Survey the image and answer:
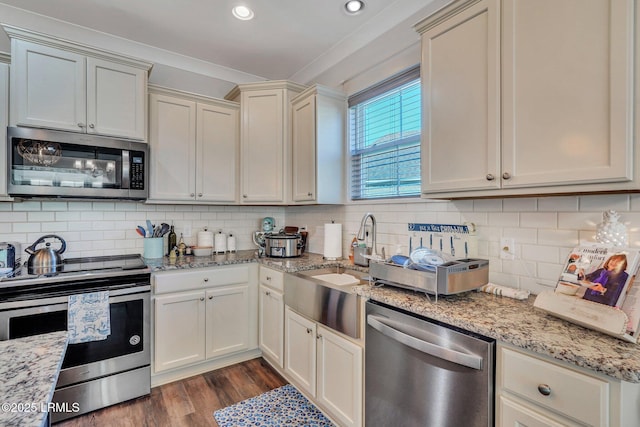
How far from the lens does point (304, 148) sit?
2.79 m

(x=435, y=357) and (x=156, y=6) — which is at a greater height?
(x=156, y=6)

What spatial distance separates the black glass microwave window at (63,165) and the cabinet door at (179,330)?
39.4 inches

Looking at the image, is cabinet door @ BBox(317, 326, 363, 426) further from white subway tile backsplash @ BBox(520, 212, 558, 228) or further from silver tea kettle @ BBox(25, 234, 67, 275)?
silver tea kettle @ BBox(25, 234, 67, 275)

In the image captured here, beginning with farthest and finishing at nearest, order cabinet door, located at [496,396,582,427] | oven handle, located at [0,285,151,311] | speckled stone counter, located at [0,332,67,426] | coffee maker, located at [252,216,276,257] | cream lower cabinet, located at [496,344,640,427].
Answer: coffee maker, located at [252,216,276,257]
oven handle, located at [0,285,151,311]
cabinet door, located at [496,396,582,427]
cream lower cabinet, located at [496,344,640,427]
speckled stone counter, located at [0,332,67,426]

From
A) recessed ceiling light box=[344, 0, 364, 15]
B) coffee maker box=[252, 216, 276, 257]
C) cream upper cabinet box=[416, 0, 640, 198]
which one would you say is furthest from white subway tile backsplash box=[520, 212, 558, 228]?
coffee maker box=[252, 216, 276, 257]

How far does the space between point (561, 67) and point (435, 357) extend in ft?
4.11

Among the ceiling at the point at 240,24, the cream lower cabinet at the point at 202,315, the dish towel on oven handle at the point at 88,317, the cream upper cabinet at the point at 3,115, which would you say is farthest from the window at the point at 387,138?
the cream upper cabinet at the point at 3,115

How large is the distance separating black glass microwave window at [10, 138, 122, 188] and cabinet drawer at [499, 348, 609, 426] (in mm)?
2677

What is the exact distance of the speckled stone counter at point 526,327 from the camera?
88 centimetres

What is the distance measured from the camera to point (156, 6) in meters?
2.23

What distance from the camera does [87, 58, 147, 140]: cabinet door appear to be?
2.28 metres

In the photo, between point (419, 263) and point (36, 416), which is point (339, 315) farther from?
point (36, 416)

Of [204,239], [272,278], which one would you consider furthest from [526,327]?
[204,239]


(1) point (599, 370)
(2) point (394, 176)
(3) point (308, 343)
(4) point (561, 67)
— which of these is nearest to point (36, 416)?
(1) point (599, 370)
